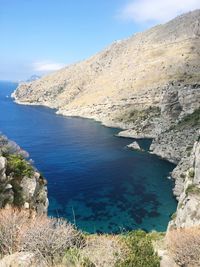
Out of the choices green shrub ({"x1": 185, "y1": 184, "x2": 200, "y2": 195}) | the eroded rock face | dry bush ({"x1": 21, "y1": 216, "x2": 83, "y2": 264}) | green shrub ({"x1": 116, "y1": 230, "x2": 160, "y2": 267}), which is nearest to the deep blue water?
the eroded rock face

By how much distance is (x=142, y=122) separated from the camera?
16550 cm

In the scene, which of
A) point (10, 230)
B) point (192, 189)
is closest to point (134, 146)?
point (192, 189)

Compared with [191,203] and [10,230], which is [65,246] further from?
[191,203]

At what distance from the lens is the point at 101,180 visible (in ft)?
310

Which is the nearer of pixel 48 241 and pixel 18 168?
pixel 48 241

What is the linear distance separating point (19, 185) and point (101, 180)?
5823cm

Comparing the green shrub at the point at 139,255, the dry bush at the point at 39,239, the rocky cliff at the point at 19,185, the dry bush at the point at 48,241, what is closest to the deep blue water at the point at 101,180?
the rocky cliff at the point at 19,185

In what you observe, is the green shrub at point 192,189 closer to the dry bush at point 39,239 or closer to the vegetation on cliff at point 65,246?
the vegetation on cliff at point 65,246

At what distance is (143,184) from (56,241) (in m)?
69.1

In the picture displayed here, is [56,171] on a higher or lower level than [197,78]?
lower

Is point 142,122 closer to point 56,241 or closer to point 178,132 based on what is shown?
point 178,132

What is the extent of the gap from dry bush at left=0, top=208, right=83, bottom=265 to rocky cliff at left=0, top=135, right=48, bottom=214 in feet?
26.5

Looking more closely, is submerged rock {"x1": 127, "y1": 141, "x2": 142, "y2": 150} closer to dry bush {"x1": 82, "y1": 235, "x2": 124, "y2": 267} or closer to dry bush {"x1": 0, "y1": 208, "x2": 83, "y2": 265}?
dry bush {"x1": 0, "y1": 208, "x2": 83, "y2": 265}

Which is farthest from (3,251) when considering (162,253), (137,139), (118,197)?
(137,139)
